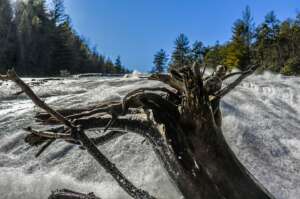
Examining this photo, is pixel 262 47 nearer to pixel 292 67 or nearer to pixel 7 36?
pixel 292 67

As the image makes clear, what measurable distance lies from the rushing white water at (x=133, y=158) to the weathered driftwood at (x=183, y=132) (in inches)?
36.9

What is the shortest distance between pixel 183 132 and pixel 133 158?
1800mm

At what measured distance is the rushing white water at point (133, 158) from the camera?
3.16 meters

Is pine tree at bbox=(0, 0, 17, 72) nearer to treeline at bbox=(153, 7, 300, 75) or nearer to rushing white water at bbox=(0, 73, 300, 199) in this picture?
treeline at bbox=(153, 7, 300, 75)

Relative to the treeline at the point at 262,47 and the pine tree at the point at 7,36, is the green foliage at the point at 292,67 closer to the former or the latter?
the treeline at the point at 262,47

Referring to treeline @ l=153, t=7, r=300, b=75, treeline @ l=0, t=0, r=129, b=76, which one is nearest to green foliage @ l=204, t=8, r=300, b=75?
treeline @ l=153, t=7, r=300, b=75

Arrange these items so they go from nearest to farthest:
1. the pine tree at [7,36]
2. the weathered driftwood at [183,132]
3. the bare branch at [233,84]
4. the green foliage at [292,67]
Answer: the weathered driftwood at [183,132] → the bare branch at [233,84] → the green foliage at [292,67] → the pine tree at [7,36]

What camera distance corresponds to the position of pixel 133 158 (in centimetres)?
378

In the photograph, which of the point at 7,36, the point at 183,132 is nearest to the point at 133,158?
the point at 183,132

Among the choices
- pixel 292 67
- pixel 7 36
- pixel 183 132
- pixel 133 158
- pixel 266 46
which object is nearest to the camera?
pixel 183 132

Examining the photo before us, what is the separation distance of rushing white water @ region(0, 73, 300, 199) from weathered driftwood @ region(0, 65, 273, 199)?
938mm

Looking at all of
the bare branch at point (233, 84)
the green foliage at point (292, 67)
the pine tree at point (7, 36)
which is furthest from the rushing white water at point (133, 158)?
the pine tree at point (7, 36)

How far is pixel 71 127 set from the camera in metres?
1.92

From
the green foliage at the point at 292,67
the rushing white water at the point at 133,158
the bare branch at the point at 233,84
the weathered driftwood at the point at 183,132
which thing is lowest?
the green foliage at the point at 292,67
